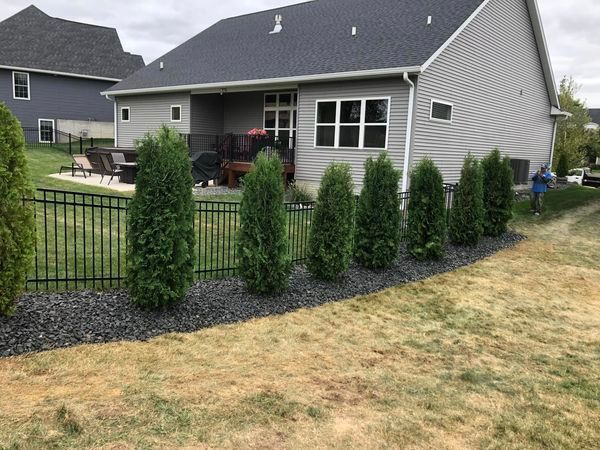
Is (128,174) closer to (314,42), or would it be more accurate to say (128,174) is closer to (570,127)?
(314,42)

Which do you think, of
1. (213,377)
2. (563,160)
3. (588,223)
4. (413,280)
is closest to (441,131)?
(588,223)

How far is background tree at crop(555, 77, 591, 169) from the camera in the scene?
2769 cm

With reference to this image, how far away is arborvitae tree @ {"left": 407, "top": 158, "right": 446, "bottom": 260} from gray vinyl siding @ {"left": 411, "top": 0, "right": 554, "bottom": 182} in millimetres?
4636

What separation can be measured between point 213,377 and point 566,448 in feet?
8.00

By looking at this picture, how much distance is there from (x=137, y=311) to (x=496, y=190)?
799cm

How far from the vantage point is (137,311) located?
4.88 meters

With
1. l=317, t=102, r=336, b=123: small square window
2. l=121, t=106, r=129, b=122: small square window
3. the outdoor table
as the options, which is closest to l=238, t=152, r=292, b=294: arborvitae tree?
l=317, t=102, r=336, b=123: small square window

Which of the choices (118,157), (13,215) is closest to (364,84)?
(118,157)

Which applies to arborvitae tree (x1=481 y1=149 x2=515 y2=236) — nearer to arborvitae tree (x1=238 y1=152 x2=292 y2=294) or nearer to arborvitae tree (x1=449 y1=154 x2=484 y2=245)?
arborvitae tree (x1=449 y1=154 x2=484 y2=245)

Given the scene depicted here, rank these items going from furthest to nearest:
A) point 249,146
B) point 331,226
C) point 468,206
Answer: point 249,146
point 468,206
point 331,226

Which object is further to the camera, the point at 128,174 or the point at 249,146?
the point at 249,146

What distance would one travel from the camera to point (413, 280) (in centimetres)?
721

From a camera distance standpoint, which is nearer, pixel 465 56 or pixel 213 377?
pixel 213 377

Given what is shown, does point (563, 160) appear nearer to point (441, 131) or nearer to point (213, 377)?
point (441, 131)
